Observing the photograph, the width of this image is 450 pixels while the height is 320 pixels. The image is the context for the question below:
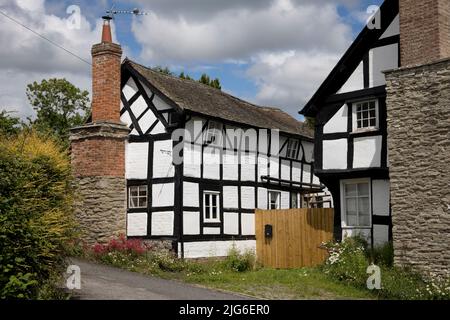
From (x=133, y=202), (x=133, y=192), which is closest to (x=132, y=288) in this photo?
(x=133, y=202)

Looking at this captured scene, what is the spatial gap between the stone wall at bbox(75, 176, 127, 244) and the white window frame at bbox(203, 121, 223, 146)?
3.69m

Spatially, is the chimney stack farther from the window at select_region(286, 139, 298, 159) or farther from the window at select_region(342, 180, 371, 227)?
the window at select_region(342, 180, 371, 227)

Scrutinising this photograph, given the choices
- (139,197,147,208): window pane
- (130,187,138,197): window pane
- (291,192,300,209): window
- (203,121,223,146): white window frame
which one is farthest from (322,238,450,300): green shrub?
(130,187,138,197): window pane

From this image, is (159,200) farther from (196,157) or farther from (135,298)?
(135,298)

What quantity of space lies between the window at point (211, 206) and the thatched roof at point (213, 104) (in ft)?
9.52

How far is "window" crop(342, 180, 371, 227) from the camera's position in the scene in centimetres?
1677

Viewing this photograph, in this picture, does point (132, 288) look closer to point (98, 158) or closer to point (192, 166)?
point (192, 166)

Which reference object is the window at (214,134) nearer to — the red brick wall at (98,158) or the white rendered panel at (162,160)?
the white rendered panel at (162,160)

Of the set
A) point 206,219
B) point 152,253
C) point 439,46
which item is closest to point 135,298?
point 152,253

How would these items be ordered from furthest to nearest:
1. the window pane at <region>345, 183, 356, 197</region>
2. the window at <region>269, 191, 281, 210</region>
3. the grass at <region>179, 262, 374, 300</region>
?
the window at <region>269, 191, 281, 210</region> < the window pane at <region>345, 183, 356, 197</region> < the grass at <region>179, 262, 374, 300</region>

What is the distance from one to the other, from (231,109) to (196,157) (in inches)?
144

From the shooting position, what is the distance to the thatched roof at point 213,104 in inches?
790

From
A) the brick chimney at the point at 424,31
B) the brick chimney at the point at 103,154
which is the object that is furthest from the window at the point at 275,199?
the brick chimney at the point at 424,31

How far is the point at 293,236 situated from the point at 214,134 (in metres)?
4.79
